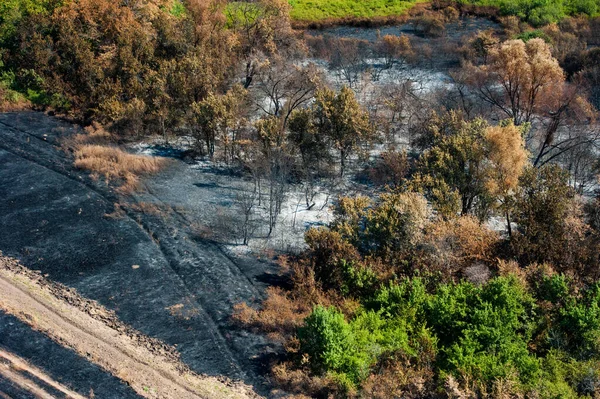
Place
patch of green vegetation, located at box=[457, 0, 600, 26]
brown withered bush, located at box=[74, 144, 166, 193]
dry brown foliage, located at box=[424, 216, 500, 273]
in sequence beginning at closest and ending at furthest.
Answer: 1. dry brown foliage, located at box=[424, 216, 500, 273]
2. brown withered bush, located at box=[74, 144, 166, 193]
3. patch of green vegetation, located at box=[457, 0, 600, 26]

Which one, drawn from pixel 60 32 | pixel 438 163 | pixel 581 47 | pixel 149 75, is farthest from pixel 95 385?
pixel 581 47

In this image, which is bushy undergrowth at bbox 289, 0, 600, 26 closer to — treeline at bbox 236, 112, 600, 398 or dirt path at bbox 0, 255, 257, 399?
treeline at bbox 236, 112, 600, 398

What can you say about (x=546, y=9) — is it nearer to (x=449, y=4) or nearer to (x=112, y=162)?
(x=449, y=4)

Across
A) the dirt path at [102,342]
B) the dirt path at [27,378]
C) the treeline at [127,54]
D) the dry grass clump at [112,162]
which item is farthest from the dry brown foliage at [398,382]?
the treeline at [127,54]

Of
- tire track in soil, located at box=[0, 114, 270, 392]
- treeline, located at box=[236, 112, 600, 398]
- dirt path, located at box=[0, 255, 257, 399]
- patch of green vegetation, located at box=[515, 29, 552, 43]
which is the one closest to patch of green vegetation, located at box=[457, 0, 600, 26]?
patch of green vegetation, located at box=[515, 29, 552, 43]

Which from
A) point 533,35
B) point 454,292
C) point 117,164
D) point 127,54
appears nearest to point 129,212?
point 117,164

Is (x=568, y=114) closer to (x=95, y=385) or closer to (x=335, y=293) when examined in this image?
(x=335, y=293)
